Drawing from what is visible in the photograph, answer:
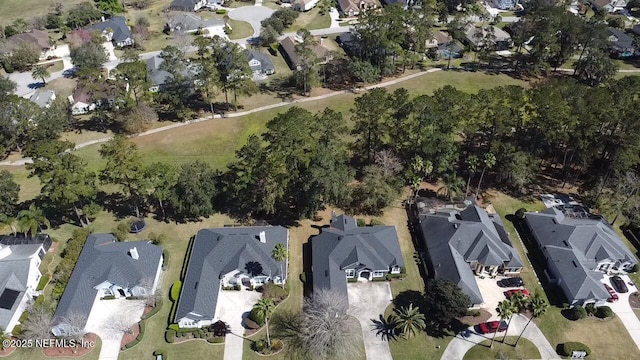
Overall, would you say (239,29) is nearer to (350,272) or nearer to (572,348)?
(350,272)

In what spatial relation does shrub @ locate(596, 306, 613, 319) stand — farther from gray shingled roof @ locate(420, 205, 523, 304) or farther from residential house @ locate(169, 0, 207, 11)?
residential house @ locate(169, 0, 207, 11)

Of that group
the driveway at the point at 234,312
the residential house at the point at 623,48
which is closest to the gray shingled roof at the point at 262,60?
the driveway at the point at 234,312

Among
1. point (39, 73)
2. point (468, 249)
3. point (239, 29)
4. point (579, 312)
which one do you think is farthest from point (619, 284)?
point (39, 73)

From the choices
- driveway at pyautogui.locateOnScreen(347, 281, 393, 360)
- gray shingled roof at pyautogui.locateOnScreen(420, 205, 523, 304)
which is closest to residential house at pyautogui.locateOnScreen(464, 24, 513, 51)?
gray shingled roof at pyautogui.locateOnScreen(420, 205, 523, 304)

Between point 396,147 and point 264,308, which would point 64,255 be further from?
point 396,147

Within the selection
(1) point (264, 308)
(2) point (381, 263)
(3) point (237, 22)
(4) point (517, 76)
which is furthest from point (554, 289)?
(3) point (237, 22)

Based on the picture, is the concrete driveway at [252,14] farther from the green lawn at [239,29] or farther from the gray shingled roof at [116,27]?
the gray shingled roof at [116,27]
